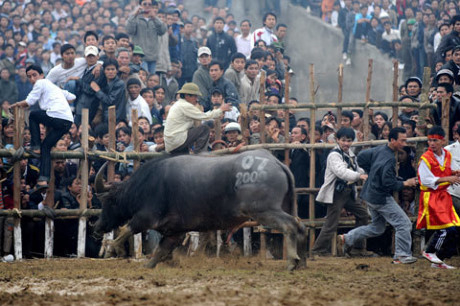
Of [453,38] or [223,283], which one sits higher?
[453,38]

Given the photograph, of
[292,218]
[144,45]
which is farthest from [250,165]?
[144,45]

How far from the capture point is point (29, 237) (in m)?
11.5

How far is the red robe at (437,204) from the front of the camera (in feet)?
32.6

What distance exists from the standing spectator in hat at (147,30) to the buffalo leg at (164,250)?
23.0 ft

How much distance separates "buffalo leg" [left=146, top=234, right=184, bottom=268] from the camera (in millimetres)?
10102

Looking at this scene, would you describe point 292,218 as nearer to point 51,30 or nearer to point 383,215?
point 383,215

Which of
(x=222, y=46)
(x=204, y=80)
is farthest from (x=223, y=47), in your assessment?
(x=204, y=80)

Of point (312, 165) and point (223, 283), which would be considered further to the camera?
point (312, 165)

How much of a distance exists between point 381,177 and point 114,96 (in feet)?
16.8

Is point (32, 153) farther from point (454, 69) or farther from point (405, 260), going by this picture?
point (454, 69)

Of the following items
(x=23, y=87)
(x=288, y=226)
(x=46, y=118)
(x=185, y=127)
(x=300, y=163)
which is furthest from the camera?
(x=23, y=87)

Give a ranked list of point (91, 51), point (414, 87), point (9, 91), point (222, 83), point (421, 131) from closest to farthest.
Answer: point (421, 131) → point (414, 87) → point (91, 51) → point (222, 83) → point (9, 91)

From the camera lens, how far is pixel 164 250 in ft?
33.3

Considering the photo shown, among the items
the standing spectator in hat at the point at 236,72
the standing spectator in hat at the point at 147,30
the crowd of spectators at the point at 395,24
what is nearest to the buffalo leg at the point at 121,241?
the standing spectator in hat at the point at 236,72
